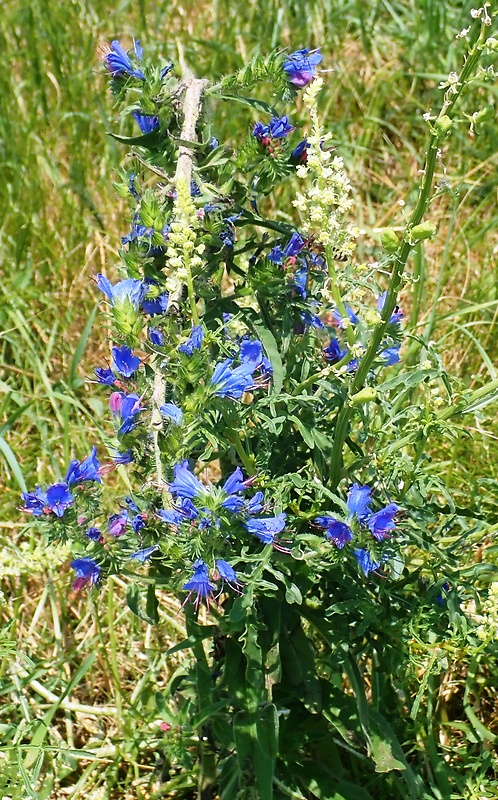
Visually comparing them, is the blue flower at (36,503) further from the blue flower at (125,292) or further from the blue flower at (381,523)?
the blue flower at (381,523)

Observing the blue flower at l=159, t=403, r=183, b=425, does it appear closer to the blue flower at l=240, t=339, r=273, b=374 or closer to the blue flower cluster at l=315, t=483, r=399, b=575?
the blue flower at l=240, t=339, r=273, b=374

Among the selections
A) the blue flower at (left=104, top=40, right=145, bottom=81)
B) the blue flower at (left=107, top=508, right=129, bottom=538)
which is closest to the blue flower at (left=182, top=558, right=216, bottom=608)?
the blue flower at (left=107, top=508, right=129, bottom=538)

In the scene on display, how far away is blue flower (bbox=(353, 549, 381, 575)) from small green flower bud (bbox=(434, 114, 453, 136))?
662 millimetres

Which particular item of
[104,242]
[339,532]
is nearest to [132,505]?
[339,532]

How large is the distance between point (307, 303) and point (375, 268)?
10.7 inches

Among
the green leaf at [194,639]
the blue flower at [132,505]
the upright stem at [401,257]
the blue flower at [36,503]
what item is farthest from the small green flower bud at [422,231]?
the green leaf at [194,639]

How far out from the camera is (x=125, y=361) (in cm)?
155

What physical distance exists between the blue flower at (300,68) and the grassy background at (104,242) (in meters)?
0.55

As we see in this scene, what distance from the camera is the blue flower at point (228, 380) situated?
1.45 meters

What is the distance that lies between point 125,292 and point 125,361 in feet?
0.37

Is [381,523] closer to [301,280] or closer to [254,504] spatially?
[254,504]

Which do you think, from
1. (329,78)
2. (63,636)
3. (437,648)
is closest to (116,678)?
(63,636)

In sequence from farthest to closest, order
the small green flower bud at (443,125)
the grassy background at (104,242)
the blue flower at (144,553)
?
the grassy background at (104,242) → the blue flower at (144,553) → the small green flower bud at (443,125)

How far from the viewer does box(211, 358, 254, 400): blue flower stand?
4.75 feet
